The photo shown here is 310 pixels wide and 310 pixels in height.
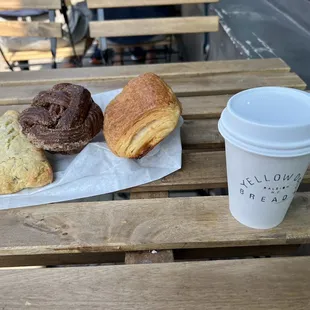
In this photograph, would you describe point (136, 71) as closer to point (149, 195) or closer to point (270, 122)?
point (149, 195)

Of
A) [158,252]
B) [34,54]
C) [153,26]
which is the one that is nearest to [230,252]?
[158,252]

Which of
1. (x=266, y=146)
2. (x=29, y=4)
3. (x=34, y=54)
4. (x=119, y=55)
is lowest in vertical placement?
(x=119, y=55)

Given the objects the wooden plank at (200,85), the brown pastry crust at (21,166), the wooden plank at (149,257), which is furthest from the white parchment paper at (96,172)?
the wooden plank at (200,85)

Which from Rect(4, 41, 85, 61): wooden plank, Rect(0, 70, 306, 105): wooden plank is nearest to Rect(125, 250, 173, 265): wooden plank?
Rect(0, 70, 306, 105): wooden plank

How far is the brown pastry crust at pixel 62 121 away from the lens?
723 millimetres

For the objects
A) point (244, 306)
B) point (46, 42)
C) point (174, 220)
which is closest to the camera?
point (244, 306)

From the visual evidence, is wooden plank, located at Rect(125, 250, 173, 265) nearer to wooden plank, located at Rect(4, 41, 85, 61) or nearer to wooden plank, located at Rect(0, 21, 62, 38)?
wooden plank, located at Rect(0, 21, 62, 38)

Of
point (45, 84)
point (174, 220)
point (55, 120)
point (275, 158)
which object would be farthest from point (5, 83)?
point (275, 158)

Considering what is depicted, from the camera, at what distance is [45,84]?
1188 millimetres

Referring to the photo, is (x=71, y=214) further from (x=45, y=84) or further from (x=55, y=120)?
(x=45, y=84)

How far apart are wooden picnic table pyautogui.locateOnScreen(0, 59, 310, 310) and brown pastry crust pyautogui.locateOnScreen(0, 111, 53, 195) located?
0.16ft

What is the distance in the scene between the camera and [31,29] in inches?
69.6

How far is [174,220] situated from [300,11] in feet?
4.19

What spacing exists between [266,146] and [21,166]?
440 mm
